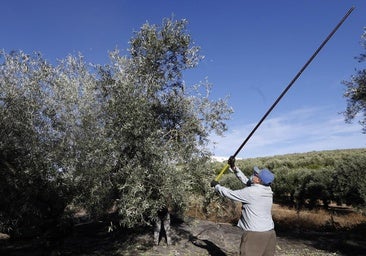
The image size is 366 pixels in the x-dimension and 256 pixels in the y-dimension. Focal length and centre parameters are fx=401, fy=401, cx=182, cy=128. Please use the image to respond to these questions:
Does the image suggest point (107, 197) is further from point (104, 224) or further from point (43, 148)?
point (104, 224)

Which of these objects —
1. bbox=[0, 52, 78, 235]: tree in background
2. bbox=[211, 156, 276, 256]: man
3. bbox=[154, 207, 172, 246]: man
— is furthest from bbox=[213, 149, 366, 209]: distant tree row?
bbox=[0, 52, 78, 235]: tree in background

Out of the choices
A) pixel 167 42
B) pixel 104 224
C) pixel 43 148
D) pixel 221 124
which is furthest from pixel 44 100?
pixel 104 224

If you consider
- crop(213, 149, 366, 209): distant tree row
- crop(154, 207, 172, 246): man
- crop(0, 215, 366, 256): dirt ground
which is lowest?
crop(0, 215, 366, 256): dirt ground

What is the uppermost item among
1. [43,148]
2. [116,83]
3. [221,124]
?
[116,83]

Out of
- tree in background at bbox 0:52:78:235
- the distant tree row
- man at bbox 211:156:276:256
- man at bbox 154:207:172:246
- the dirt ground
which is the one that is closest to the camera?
man at bbox 211:156:276:256

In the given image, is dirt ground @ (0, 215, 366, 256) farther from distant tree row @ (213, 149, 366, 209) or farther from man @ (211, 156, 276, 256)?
man @ (211, 156, 276, 256)

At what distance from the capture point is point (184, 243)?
49.6ft

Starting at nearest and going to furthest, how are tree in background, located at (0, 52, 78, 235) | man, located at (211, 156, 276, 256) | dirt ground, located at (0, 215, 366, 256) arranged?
man, located at (211, 156, 276, 256) → tree in background, located at (0, 52, 78, 235) → dirt ground, located at (0, 215, 366, 256)

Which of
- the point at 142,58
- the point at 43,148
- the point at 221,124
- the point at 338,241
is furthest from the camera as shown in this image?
the point at 338,241

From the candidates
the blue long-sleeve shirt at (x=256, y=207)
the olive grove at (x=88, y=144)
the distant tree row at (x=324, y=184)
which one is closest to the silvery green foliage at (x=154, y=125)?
the olive grove at (x=88, y=144)

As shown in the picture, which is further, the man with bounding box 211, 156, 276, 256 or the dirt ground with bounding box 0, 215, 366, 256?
the dirt ground with bounding box 0, 215, 366, 256

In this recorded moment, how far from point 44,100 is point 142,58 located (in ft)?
11.2

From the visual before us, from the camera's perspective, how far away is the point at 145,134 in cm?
1170

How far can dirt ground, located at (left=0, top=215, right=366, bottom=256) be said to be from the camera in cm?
1420
